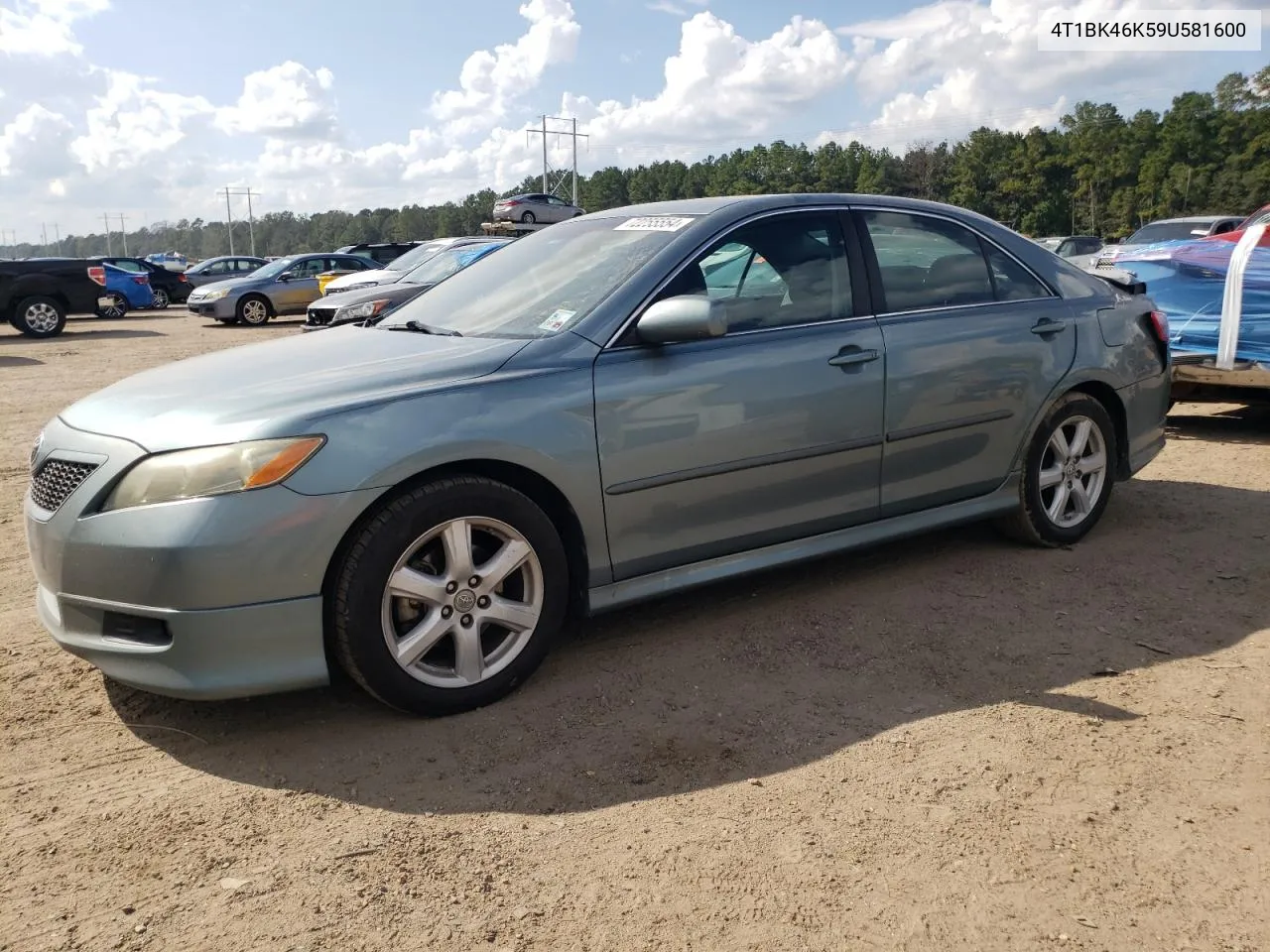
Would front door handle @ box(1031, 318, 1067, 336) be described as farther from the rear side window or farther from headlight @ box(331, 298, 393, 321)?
headlight @ box(331, 298, 393, 321)

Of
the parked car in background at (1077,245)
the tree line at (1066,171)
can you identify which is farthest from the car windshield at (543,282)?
the tree line at (1066,171)

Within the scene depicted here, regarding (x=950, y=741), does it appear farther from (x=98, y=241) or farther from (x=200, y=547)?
(x=98, y=241)

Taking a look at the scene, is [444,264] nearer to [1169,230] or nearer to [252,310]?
[252,310]

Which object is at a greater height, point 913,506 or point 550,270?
point 550,270

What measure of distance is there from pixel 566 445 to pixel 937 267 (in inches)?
81.0

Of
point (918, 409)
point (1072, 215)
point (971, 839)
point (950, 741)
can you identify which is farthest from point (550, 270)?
point (1072, 215)

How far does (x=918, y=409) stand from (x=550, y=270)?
1597mm

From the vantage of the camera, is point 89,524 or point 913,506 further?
point 913,506

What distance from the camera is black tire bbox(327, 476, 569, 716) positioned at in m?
3.01

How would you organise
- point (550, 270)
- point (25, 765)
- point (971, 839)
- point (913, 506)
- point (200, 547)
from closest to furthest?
point (971, 839), point (200, 547), point (25, 765), point (550, 270), point (913, 506)

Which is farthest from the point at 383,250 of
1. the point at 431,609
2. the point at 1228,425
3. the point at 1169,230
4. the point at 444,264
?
the point at 431,609

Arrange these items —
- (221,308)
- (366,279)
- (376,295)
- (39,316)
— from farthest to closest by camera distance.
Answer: (221,308), (39,316), (366,279), (376,295)

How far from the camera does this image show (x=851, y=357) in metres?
4.01

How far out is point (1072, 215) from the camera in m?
78.9
